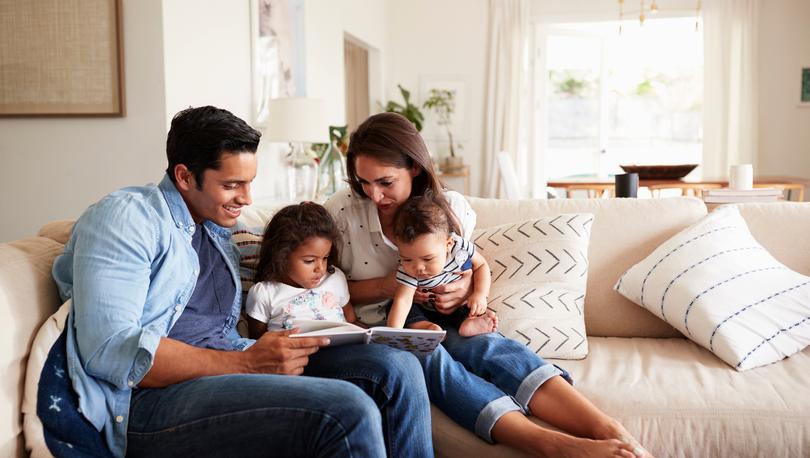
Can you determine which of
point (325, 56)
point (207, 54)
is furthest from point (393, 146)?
point (325, 56)

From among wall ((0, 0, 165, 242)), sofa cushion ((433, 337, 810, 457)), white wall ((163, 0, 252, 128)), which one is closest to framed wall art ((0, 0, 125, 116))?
wall ((0, 0, 165, 242))

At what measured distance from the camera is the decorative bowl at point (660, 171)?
491 cm

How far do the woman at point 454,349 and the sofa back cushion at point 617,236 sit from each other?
0.39 metres

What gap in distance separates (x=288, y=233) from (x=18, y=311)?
664 mm

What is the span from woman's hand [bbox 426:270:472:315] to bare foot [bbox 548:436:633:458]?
56 centimetres

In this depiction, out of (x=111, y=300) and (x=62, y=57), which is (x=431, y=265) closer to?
(x=111, y=300)

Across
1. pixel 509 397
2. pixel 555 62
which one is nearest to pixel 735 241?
pixel 509 397

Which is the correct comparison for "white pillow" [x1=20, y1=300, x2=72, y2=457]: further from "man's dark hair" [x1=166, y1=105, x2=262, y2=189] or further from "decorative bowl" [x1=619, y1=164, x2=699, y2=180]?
"decorative bowl" [x1=619, y1=164, x2=699, y2=180]

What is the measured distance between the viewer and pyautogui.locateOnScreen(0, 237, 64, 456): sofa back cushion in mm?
1449

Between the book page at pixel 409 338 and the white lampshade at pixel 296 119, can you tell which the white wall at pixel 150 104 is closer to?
the white lampshade at pixel 296 119

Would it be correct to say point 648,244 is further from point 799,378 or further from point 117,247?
point 117,247

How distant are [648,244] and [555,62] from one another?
6.20m

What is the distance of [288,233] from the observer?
1.93 metres

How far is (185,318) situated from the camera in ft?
5.69
